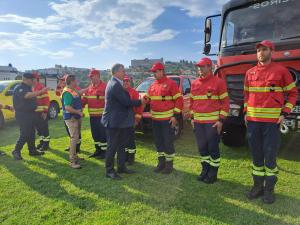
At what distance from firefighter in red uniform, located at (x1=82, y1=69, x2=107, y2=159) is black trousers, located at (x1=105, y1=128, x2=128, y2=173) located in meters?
1.17

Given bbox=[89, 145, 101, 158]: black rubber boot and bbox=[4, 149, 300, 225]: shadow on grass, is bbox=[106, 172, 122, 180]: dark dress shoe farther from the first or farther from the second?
bbox=[89, 145, 101, 158]: black rubber boot

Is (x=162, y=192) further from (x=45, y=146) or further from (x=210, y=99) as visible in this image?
(x=45, y=146)

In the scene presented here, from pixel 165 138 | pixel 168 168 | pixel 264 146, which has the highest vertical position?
pixel 264 146

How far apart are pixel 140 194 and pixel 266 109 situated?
7.28ft

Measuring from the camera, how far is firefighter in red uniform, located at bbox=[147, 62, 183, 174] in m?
5.27

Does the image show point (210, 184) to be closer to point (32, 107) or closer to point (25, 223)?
point (25, 223)

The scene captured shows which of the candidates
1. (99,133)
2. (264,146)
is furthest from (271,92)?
(99,133)

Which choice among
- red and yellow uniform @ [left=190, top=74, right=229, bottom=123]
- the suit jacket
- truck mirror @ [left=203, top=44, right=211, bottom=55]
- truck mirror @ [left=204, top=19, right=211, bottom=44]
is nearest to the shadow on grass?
the suit jacket

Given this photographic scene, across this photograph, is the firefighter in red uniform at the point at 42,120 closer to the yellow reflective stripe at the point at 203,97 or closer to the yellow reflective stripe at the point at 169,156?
the yellow reflective stripe at the point at 169,156

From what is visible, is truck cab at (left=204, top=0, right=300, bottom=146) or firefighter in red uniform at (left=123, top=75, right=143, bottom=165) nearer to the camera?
truck cab at (left=204, top=0, right=300, bottom=146)

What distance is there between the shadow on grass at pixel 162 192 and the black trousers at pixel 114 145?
27cm

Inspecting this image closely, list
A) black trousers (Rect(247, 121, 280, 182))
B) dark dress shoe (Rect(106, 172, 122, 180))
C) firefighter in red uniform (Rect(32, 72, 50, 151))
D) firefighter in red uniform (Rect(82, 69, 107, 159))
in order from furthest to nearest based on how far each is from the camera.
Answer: firefighter in red uniform (Rect(32, 72, 50, 151)) < firefighter in red uniform (Rect(82, 69, 107, 159)) < dark dress shoe (Rect(106, 172, 122, 180)) < black trousers (Rect(247, 121, 280, 182))

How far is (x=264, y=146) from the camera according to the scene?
163 inches

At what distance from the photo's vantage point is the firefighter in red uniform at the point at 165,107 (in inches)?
207
